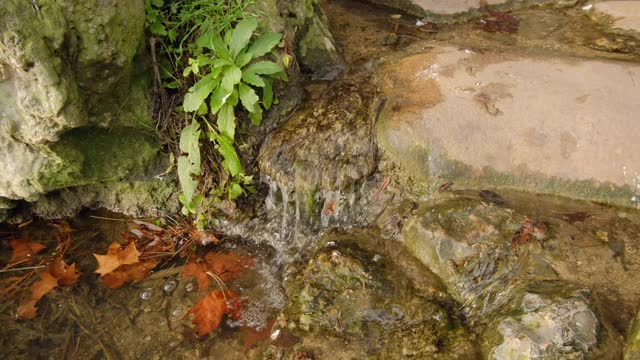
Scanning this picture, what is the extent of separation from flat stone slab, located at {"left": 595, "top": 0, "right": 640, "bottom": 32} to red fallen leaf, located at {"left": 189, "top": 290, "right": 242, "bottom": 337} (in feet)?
13.5

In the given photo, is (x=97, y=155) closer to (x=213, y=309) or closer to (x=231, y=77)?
(x=231, y=77)

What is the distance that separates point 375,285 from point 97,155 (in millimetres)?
2149

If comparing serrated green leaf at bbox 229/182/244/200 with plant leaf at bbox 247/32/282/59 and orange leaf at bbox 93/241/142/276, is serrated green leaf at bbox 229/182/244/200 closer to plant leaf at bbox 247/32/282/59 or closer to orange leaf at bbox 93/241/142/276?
orange leaf at bbox 93/241/142/276

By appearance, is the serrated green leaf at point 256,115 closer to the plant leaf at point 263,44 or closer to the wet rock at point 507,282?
the plant leaf at point 263,44

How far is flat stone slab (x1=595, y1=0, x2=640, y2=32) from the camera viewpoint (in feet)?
15.5

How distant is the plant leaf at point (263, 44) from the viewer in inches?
136

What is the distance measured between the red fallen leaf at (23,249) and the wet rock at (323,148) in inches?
71.6

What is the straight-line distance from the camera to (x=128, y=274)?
12.6 feet

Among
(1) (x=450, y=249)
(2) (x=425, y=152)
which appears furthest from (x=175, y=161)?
(1) (x=450, y=249)

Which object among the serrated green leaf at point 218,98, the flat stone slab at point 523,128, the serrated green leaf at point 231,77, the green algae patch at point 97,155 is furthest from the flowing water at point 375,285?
the serrated green leaf at point 231,77

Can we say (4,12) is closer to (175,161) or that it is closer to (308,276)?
(175,161)

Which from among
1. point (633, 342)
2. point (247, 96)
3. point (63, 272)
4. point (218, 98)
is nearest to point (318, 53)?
point (247, 96)

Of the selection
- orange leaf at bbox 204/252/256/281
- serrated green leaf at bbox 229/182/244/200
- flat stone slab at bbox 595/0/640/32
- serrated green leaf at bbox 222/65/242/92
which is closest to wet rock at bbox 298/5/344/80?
serrated green leaf at bbox 222/65/242/92

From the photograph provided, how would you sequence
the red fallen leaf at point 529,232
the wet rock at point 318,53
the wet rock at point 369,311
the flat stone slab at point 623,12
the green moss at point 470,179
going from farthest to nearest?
the flat stone slab at point 623,12, the wet rock at point 318,53, the green moss at point 470,179, the red fallen leaf at point 529,232, the wet rock at point 369,311
